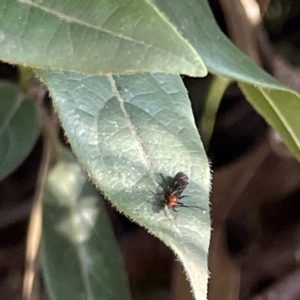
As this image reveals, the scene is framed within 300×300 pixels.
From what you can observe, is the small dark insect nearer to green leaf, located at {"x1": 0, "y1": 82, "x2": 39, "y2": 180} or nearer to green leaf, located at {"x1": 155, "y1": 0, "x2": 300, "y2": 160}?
green leaf, located at {"x1": 155, "y1": 0, "x2": 300, "y2": 160}

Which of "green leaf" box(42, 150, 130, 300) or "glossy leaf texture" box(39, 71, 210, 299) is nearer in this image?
"glossy leaf texture" box(39, 71, 210, 299)

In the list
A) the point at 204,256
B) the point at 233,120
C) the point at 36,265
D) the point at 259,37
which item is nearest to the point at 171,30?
the point at 204,256

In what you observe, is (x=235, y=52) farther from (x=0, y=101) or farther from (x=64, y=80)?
(x=0, y=101)

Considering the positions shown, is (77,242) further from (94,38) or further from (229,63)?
(94,38)

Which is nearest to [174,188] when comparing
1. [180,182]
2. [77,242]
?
[180,182]

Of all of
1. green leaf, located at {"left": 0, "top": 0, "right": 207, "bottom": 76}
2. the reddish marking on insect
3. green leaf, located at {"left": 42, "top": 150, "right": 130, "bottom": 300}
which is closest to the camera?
green leaf, located at {"left": 0, "top": 0, "right": 207, "bottom": 76}

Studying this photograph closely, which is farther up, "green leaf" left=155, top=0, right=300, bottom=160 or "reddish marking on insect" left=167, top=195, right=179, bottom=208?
"green leaf" left=155, top=0, right=300, bottom=160

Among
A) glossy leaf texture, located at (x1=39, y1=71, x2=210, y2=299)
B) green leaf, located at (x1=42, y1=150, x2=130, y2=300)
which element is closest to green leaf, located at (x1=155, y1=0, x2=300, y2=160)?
glossy leaf texture, located at (x1=39, y1=71, x2=210, y2=299)
